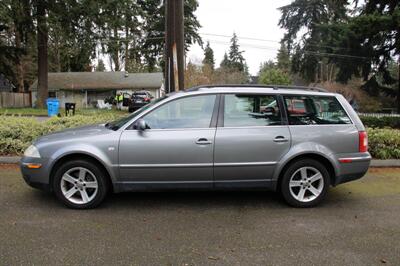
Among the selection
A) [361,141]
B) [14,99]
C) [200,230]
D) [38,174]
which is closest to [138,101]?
[14,99]

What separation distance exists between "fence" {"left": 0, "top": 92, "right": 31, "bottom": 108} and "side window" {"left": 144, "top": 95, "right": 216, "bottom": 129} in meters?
31.9

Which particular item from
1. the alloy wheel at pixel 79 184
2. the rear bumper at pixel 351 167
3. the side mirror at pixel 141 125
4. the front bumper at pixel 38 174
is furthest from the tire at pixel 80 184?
the rear bumper at pixel 351 167

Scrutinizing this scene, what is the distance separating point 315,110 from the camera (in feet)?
17.4

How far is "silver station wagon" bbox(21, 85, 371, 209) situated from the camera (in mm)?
4848

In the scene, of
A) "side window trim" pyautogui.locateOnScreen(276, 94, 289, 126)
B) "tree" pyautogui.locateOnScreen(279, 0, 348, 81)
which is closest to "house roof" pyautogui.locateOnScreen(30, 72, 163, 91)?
"tree" pyautogui.locateOnScreen(279, 0, 348, 81)

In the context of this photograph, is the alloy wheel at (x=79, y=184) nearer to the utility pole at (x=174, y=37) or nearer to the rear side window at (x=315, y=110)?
the rear side window at (x=315, y=110)

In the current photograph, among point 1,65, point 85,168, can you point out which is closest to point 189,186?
point 85,168

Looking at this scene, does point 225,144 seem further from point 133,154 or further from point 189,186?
point 133,154

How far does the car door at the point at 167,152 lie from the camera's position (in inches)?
191

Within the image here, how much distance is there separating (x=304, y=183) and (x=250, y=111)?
1.23m

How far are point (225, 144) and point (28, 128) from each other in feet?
16.5

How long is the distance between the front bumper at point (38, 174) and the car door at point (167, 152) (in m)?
0.97

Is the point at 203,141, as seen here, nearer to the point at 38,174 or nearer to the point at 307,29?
the point at 38,174

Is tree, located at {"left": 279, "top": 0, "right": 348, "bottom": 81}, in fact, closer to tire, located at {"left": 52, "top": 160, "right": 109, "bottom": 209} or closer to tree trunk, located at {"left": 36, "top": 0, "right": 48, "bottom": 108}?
tree trunk, located at {"left": 36, "top": 0, "right": 48, "bottom": 108}
